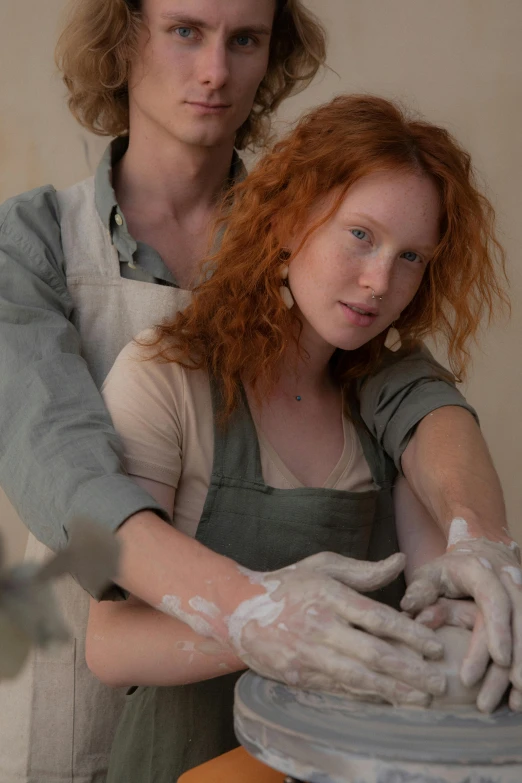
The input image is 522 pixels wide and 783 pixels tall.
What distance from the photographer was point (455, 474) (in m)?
1.44

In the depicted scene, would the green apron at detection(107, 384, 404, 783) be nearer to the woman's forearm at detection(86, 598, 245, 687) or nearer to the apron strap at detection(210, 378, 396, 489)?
the apron strap at detection(210, 378, 396, 489)

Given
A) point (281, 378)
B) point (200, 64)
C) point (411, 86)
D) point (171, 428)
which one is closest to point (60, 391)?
point (171, 428)

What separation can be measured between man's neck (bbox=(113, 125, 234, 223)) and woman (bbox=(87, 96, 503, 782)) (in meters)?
0.26

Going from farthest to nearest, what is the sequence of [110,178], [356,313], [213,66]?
[110,178] → [213,66] → [356,313]

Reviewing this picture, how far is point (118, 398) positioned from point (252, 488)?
24cm

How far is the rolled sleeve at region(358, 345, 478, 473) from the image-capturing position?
61.5 inches

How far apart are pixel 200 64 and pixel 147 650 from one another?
1059 millimetres

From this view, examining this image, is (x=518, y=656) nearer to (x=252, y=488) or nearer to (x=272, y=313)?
(x=252, y=488)

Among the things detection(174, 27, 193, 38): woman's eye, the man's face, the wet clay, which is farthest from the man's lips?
the wet clay

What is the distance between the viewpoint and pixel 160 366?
1386 mm

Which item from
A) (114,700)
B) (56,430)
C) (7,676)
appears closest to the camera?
(7,676)

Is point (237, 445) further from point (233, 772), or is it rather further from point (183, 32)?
point (183, 32)

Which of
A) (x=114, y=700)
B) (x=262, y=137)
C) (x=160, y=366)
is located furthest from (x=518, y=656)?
(x=262, y=137)

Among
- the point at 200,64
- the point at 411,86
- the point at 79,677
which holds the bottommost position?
the point at 79,677
